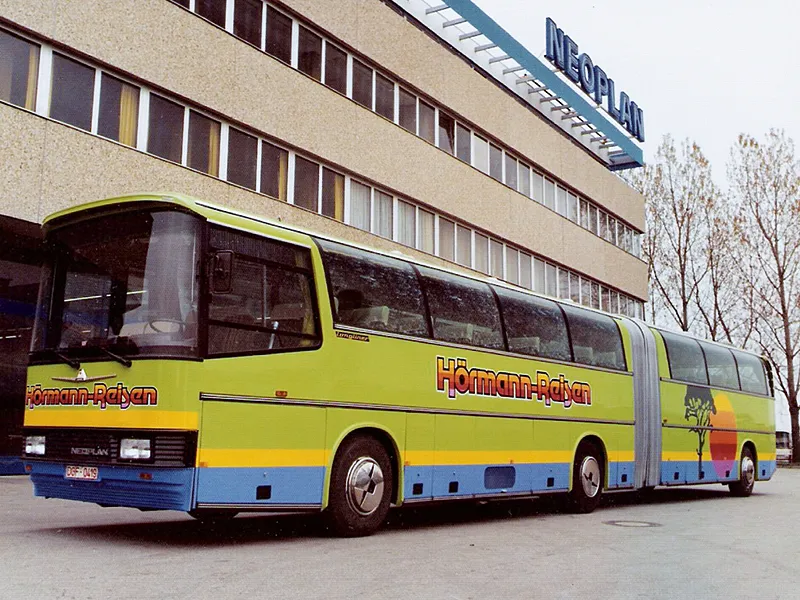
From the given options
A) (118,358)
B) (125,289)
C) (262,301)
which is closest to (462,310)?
(262,301)

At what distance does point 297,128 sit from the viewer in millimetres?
21484

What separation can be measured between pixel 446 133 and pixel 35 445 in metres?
20.3

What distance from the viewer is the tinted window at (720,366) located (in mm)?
18734

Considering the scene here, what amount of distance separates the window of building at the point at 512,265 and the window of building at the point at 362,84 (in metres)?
8.60

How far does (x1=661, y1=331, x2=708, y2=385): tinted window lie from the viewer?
17.4m

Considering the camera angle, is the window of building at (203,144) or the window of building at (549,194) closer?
the window of building at (203,144)

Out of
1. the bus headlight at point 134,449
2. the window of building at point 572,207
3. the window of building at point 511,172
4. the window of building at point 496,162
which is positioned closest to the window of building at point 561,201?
the window of building at point 572,207

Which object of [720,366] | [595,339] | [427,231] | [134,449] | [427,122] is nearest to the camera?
[134,449]

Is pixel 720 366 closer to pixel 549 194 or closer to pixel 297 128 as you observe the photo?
pixel 297 128

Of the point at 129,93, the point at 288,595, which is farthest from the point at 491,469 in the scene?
the point at 129,93

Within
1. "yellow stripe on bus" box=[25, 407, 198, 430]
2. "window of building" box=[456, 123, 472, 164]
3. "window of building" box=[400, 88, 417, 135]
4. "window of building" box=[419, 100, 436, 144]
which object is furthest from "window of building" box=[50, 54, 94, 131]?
"window of building" box=[456, 123, 472, 164]

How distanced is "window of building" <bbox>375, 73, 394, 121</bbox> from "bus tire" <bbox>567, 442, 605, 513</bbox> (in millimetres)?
12827

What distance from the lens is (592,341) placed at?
48.8 feet

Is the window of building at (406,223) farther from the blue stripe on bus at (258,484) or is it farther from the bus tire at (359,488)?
the blue stripe on bus at (258,484)
